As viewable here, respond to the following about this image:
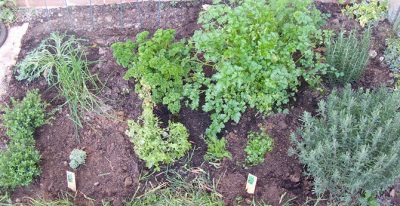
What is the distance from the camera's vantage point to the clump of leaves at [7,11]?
4324 millimetres

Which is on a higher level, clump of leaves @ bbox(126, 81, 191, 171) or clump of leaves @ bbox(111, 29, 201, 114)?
clump of leaves @ bbox(111, 29, 201, 114)

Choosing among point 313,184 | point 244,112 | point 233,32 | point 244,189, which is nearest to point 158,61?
point 233,32

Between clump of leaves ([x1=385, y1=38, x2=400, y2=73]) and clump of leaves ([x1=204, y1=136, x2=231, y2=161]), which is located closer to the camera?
clump of leaves ([x1=204, y1=136, x2=231, y2=161])

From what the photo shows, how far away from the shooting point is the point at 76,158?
331 centimetres

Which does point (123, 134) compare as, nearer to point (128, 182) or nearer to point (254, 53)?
point (128, 182)

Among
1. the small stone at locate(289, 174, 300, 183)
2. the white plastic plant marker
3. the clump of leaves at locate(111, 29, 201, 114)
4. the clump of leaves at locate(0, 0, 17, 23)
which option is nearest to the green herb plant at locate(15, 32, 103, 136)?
the clump of leaves at locate(111, 29, 201, 114)

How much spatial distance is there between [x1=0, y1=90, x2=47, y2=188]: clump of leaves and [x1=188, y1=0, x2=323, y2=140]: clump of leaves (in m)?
1.33

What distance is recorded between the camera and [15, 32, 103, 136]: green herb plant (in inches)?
143

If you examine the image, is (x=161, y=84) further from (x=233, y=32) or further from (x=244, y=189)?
(x=244, y=189)

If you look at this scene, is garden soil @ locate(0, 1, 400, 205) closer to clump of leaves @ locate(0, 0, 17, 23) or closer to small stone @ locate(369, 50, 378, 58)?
small stone @ locate(369, 50, 378, 58)

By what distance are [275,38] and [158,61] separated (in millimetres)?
889

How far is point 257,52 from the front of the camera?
3.21 metres

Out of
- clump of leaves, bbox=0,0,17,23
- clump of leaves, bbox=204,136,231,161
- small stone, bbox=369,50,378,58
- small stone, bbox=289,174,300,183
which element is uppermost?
clump of leaves, bbox=0,0,17,23

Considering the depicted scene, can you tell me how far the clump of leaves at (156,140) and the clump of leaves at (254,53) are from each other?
0.26 m
